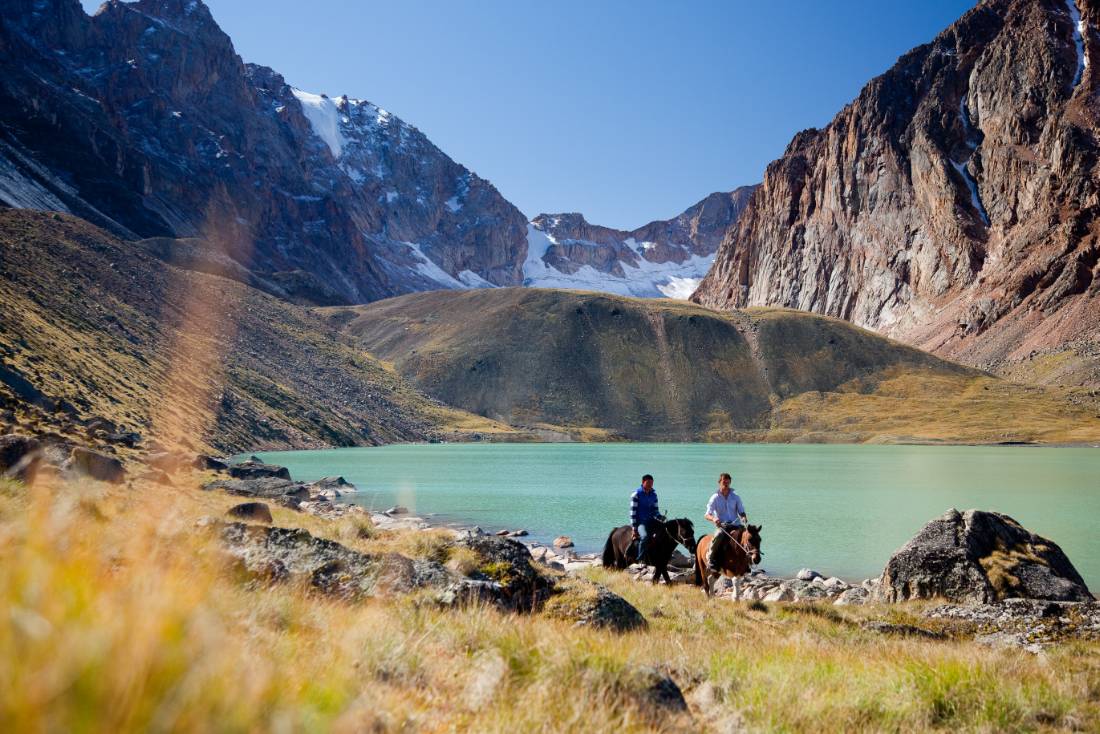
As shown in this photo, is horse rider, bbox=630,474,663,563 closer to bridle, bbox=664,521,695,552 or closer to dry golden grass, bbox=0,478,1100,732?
bridle, bbox=664,521,695,552

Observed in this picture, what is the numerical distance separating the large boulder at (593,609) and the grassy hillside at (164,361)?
2878 centimetres

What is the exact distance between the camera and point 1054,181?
178m

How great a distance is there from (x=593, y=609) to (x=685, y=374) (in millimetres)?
153549

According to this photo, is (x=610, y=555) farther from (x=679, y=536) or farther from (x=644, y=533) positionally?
(x=679, y=536)

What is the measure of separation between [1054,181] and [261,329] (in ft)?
644

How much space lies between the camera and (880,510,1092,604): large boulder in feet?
53.3

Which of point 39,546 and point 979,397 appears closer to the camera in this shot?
point 39,546

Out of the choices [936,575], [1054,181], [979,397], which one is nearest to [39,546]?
[936,575]

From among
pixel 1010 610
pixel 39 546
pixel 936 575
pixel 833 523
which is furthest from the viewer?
pixel 833 523

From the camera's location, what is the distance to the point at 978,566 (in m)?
16.6

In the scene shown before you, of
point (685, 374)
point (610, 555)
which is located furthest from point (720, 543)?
point (685, 374)

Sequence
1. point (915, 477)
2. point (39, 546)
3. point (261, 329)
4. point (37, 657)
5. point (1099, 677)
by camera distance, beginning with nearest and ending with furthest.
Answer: point (37, 657) < point (39, 546) < point (1099, 677) < point (915, 477) < point (261, 329)

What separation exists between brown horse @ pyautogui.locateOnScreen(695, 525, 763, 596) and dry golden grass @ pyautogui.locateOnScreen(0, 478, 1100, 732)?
447 centimetres

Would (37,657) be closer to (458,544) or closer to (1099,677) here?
(1099,677)
